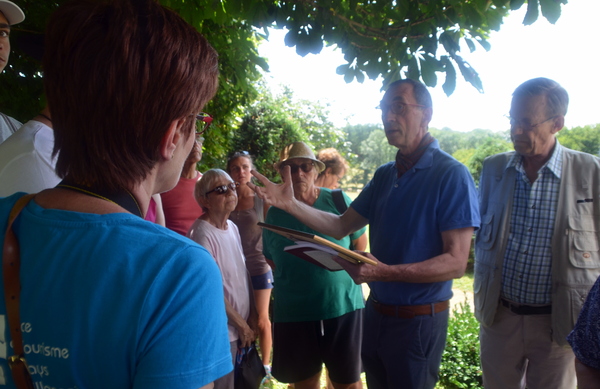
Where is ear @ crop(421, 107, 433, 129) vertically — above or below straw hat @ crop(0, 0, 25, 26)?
below

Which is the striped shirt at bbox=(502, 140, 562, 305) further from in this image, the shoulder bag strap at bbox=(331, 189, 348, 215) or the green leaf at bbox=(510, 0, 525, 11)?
the shoulder bag strap at bbox=(331, 189, 348, 215)

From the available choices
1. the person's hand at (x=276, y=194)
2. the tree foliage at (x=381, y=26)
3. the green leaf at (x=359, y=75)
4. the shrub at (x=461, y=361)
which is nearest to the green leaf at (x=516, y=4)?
the tree foliage at (x=381, y=26)

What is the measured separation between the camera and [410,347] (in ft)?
7.39

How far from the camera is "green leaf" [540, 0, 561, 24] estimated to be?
89.3 inches

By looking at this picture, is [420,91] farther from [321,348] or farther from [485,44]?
[321,348]

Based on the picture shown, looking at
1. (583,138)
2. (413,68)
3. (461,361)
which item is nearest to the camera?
(413,68)

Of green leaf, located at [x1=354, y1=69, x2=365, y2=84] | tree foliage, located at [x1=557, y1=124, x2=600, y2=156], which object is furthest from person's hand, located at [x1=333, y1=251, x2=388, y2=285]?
tree foliage, located at [x1=557, y1=124, x2=600, y2=156]

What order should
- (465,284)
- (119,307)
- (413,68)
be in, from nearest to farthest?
(119,307)
(413,68)
(465,284)

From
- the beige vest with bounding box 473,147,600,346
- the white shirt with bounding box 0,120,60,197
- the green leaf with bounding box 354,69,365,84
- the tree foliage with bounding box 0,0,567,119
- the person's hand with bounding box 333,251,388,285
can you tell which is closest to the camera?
the white shirt with bounding box 0,120,60,197

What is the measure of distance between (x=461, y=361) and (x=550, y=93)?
117 inches

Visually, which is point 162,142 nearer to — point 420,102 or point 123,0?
point 123,0

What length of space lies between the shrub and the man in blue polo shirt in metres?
2.41

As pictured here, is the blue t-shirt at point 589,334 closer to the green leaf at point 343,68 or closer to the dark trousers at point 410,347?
the dark trousers at point 410,347

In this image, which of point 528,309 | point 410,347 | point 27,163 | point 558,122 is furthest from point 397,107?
point 27,163
